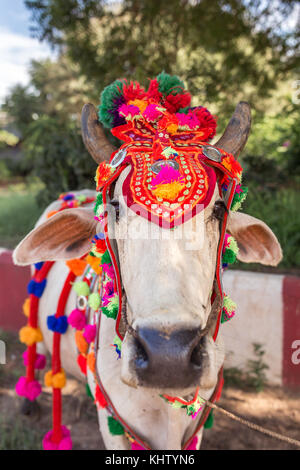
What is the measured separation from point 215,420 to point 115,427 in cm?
154

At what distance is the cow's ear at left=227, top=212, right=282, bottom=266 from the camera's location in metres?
2.18

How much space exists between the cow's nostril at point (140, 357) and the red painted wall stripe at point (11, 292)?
3587 millimetres

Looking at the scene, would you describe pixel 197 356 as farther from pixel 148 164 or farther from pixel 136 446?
pixel 136 446

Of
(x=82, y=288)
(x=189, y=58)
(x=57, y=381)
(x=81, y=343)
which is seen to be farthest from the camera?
(x=189, y=58)

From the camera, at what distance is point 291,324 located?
3.62 m

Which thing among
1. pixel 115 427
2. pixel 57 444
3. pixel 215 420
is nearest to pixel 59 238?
pixel 115 427

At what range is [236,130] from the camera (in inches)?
84.1

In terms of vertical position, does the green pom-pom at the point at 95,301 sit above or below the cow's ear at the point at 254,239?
below

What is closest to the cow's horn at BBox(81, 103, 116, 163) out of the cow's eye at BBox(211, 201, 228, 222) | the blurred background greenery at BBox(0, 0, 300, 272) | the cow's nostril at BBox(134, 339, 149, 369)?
the cow's eye at BBox(211, 201, 228, 222)

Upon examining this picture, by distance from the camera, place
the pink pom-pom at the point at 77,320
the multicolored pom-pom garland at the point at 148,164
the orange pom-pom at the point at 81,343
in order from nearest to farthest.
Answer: the multicolored pom-pom garland at the point at 148,164 < the orange pom-pom at the point at 81,343 < the pink pom-pom at the point at 77,320

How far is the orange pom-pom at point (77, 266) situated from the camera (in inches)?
112

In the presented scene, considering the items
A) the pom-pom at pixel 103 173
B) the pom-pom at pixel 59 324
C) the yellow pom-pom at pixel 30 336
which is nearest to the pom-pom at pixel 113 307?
the pom-pom at pixel 103 173

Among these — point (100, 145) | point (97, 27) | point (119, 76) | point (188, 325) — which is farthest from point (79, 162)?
point (188, 325)

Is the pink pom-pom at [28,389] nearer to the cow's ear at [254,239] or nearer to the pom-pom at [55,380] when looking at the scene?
the pom-pom at [55,380]
